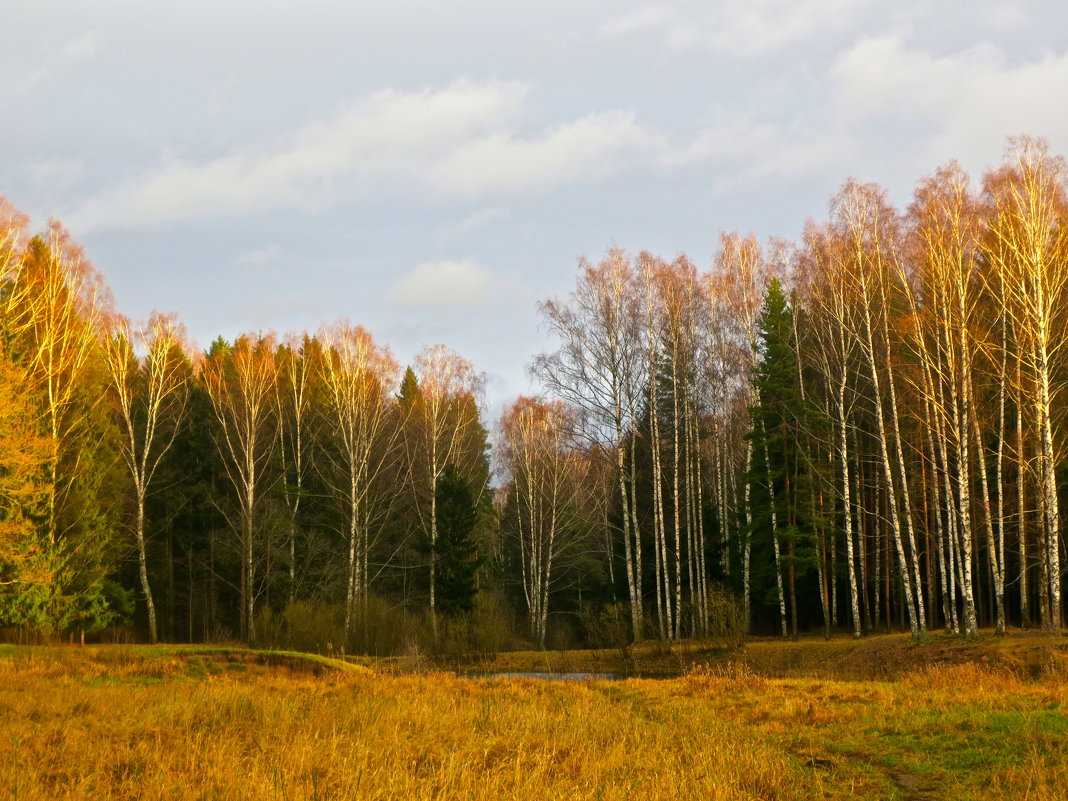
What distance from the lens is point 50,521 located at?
26344mm

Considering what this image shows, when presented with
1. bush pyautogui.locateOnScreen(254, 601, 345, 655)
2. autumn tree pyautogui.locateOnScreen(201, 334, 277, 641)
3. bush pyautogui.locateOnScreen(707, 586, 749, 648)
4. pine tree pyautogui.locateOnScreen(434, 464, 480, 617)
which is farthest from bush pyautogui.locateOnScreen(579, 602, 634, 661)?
autumn tree pyautogui.locateOnScreen(201, 334, 277, 641)

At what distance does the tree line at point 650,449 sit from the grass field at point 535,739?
8940mm

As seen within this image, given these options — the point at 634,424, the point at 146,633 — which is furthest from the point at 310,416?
the point at 634,424

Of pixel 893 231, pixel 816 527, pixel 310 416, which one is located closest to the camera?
pixel 893 231

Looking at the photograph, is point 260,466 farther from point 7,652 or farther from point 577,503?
point 7,652

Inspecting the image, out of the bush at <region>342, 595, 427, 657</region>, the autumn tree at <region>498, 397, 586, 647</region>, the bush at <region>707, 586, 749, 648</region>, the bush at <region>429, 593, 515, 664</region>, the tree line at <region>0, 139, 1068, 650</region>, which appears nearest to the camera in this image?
the tree line at <region>0, 139, 1068, 650</region>

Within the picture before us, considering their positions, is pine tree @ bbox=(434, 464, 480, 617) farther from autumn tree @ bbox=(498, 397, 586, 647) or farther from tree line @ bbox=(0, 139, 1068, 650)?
autumn tree @ bbox=(498, 397, 586, 647)

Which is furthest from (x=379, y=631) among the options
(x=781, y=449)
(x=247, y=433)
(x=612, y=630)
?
(x=781, y=449)

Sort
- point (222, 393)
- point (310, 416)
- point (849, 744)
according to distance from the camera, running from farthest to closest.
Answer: point (310, 416), point (222, 393), point (849, 744)

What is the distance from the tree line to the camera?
22422 millimetres

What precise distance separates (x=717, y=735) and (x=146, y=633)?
34598mm

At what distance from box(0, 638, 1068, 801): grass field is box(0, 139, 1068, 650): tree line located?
894 cm

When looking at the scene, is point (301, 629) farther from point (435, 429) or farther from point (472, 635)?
point (435, 429)

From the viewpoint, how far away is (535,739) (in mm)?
8719
